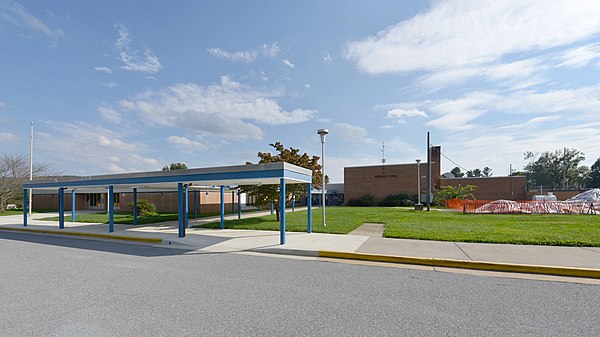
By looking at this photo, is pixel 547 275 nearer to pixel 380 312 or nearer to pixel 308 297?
pixel 380 312

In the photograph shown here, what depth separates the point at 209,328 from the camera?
404 cm

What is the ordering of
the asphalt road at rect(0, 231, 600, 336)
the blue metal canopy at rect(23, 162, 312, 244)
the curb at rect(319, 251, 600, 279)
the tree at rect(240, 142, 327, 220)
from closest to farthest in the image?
1. the asphalt road at rect(0, 231, 600, 336)
2. the curb at rect(319, 251, 600, 279)
3. the blue metal canopy at rect(23, 162, 312, 244)
4. the tree at rect(240, 142, 327, 220)

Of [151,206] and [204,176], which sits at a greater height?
[204,176]

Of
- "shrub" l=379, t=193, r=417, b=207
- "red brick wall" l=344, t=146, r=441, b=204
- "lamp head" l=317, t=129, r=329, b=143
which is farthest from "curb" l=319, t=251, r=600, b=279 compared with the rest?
"red brick wall" l=344, t=146, r=441, b=204

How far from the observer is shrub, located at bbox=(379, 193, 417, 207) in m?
42.2

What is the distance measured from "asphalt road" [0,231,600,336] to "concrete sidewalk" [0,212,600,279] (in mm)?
930

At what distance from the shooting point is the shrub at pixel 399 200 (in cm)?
4225

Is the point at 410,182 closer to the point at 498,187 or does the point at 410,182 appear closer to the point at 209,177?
the point at 498,187

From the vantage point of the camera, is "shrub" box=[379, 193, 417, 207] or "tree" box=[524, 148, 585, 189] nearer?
"shrub" box=[379, 193, 417, 207]

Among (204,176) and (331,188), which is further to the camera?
(331,188)

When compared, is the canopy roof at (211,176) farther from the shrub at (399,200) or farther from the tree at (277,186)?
the shrub at (399,200)

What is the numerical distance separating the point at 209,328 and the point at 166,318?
804 mm

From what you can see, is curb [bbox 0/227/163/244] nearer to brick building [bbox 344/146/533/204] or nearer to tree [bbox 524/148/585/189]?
brick building [bbox 344/146/533/204]

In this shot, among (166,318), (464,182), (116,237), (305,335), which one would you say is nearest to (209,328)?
(166,318)
